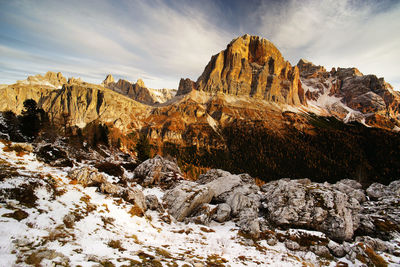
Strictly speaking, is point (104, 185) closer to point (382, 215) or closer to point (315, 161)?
point (382, 215)

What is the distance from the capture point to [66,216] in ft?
40.5

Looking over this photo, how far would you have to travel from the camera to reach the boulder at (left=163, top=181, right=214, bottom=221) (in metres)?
25.0

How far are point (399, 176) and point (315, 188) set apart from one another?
635 ft

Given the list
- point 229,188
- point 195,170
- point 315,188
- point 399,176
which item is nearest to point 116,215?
point 229,188

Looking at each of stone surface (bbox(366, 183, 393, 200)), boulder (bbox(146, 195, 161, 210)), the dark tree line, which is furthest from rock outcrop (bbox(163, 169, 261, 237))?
the dark tree line

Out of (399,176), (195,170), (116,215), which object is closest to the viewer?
(116,215)

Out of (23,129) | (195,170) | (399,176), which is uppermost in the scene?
(23,129)

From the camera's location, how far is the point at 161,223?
20.8 meters

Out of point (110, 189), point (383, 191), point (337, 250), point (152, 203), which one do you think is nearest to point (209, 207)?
point (152, 203)

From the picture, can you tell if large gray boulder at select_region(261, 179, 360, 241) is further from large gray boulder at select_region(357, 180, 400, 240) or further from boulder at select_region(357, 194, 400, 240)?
large gray boulder at select_region(357, 180, 400, 240)

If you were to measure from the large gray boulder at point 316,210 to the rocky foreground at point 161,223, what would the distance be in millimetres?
129

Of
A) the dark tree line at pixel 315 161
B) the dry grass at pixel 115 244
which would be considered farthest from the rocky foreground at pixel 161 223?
the dark tree line at pixel 315 161

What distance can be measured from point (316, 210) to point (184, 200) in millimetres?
19168

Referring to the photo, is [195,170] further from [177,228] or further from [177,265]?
[177,265]
